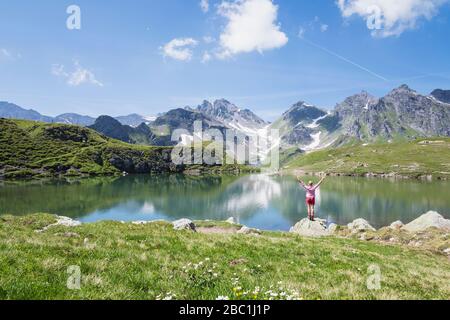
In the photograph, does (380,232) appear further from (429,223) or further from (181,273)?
(181,273)

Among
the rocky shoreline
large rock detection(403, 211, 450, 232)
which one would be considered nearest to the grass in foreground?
the rocky shoreline

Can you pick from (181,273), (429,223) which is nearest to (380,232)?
(429,223)

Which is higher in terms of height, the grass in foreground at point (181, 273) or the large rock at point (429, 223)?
the grass in foreground at point (181, 273)

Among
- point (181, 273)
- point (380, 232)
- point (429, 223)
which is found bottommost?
point (380, 232)

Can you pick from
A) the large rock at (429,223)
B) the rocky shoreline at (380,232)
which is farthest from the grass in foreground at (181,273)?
the large rock at (429,223)

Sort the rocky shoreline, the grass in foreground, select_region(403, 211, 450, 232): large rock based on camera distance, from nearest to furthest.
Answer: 1. the grass in foreground
2. the rocky shoreline
3. select_region(403, 211, 450, 232): large rock

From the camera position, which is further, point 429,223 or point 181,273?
point 429,223

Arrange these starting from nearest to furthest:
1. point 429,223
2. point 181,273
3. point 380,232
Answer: point 181,273, point 380,232, point 429,223

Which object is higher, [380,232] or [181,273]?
[181,273]

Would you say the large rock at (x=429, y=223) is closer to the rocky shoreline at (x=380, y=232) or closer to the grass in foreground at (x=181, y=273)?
the rocky shoreline at (x=380, y=232)

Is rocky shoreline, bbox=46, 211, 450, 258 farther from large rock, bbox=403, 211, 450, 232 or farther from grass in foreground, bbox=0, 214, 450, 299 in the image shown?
grass in foreground, bbox=0, 214, 450, 299

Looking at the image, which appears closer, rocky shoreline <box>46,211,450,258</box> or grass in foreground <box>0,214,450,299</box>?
grass in foreground <box>0,214,450,299</box>

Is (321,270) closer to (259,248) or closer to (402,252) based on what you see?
(259,248)

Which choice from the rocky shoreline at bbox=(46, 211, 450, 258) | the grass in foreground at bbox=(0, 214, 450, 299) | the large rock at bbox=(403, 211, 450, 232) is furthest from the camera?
the large rock at bbox=(403, 211, 450, 232)
